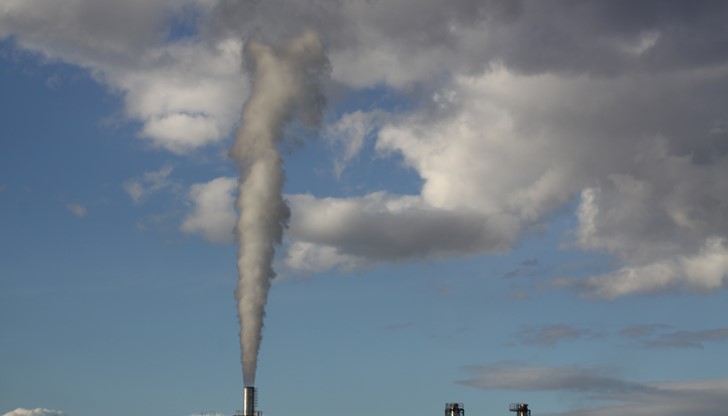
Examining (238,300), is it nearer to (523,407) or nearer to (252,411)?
(252,411)

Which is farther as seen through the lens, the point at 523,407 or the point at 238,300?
the point at 523,407

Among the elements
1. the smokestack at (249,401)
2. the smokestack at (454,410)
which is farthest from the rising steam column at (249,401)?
the smokestack at (454,410)

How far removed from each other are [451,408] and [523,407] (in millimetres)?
8308

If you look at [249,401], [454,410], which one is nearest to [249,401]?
[249,401]

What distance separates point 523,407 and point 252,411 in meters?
48.6

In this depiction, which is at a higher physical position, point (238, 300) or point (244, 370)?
point (238, 300)

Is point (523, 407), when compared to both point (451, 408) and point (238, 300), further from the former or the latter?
point (238, 300)

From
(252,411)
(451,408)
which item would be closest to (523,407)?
(451,408)

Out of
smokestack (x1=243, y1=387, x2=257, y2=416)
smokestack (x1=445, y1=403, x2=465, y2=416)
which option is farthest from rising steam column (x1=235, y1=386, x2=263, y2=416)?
smokestack (x1=445, y1=403, x2=465, y2=416)

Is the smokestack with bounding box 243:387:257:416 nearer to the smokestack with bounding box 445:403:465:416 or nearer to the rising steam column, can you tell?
the rising steam column

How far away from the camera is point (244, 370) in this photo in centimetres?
8350

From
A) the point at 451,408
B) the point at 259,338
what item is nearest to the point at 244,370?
the point at 259,338

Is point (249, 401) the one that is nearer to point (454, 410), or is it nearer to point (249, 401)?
point (249, 401)

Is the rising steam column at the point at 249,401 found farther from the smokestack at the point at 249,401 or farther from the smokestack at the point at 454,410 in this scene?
the smokestack at the point at 454,410
